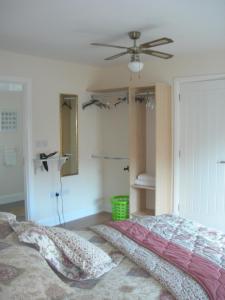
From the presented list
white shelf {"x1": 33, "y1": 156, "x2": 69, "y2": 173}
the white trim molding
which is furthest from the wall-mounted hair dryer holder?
the white trim molding

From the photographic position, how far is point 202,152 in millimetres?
4699

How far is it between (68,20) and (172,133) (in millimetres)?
2384

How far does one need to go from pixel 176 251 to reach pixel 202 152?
8.56ft

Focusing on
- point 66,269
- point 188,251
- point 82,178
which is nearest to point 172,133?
point 82,178

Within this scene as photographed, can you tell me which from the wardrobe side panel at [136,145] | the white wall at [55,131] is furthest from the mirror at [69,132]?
the wardrobe side panel at [136,145]

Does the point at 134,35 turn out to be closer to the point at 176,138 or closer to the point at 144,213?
the point at 176,138

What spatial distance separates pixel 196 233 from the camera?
8.82 feet

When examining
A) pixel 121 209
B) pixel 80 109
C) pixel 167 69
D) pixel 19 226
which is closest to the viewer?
pixel 19 226

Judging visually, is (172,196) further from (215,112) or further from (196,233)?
(196,233)

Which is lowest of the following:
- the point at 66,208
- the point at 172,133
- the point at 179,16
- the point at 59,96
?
the point at 66,208

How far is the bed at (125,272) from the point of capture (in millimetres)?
1631

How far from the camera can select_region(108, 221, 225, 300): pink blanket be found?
75.5 inches

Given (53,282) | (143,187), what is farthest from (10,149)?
(53,282)

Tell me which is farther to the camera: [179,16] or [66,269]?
[179,16]
